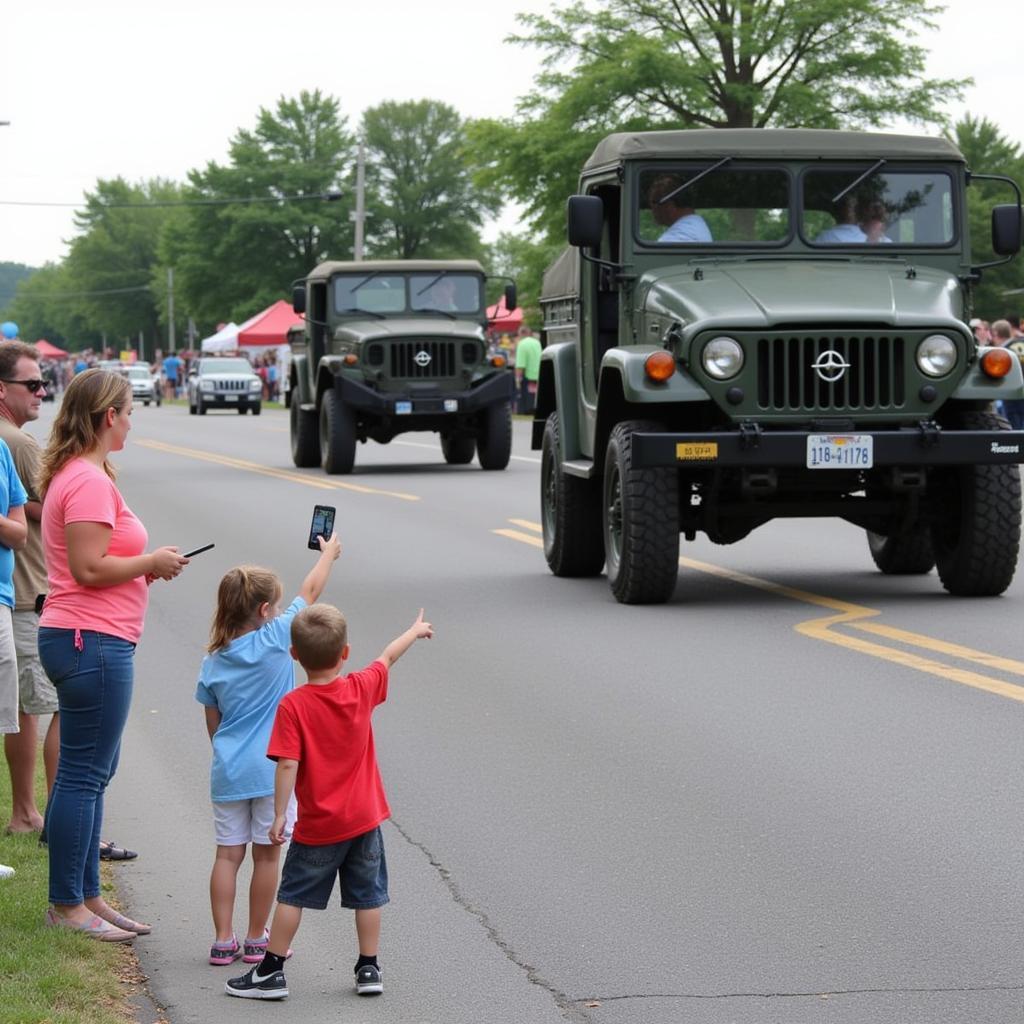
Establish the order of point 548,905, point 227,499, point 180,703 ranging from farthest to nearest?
point 227,499, point 180,703, point 548,905

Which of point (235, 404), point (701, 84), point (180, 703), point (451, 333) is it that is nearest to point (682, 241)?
point (180, 703)

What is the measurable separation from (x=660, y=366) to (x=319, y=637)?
269 inches

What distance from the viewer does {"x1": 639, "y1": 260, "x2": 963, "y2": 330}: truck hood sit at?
38.9ft

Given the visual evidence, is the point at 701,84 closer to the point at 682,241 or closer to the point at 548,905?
the point at 682,241

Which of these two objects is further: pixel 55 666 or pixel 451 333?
pixel 451 333

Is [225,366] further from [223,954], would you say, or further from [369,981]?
A: [369,981]

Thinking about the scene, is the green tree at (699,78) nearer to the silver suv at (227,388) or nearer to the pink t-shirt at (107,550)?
the silver suv at (227,388)

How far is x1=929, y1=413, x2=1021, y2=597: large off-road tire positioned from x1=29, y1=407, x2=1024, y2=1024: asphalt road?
266 mm

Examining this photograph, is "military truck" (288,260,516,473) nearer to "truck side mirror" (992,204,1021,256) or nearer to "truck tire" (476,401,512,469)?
"truck tire" (476,401,512,469)

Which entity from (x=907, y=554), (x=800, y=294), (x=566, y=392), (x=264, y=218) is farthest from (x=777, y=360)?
(x=264, y=218)

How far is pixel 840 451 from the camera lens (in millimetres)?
11734

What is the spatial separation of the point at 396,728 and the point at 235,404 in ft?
166

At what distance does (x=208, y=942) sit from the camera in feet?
18.9

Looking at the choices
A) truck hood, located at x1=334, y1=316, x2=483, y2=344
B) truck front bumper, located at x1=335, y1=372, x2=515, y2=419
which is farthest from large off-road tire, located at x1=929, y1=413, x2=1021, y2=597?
truck hood, located at x1=334, y1=316, x2=483, y2=344
